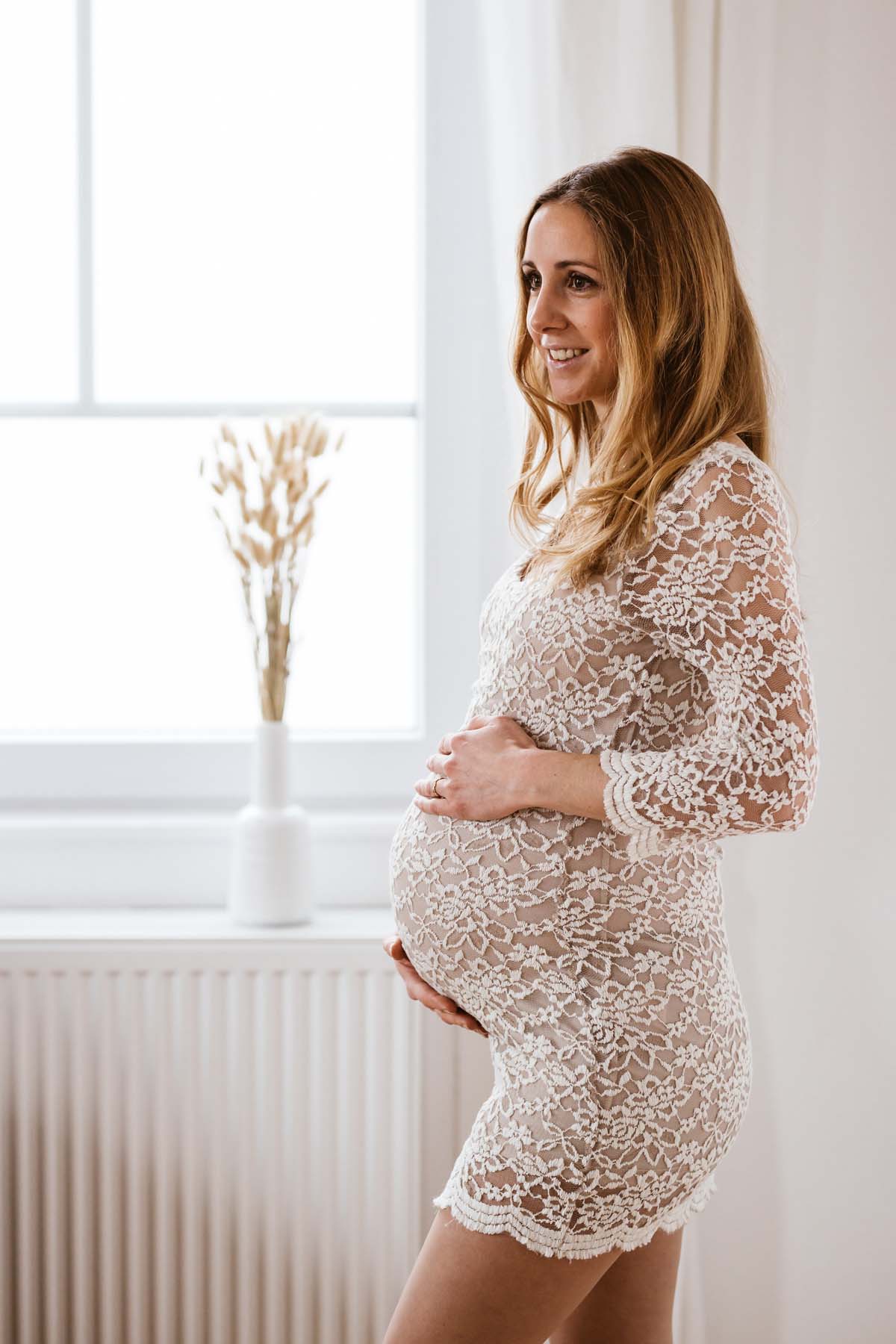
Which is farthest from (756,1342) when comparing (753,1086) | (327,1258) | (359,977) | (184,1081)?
(184,1081)

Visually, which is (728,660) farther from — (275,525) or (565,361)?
(275,525)

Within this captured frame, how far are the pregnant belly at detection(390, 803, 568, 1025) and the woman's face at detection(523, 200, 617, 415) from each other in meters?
0.42

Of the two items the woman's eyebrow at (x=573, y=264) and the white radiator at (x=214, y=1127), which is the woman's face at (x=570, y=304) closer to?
the woman's eyebrow at (x=573, y=264)

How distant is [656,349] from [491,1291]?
821mm

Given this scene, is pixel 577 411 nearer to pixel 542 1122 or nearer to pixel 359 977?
pixel 542 1122

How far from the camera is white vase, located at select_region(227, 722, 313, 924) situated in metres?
1.72

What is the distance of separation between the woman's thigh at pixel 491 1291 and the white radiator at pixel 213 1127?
0.63 meters

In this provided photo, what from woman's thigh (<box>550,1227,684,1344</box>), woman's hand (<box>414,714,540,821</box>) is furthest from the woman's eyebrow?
woman's thigh (<box>550,1227,684,1344</box>)

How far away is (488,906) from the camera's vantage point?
1.08 m

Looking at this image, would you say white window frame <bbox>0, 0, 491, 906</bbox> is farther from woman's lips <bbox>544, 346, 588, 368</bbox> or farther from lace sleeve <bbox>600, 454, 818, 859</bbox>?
lace sleeve <bbox>600, 454, 818, 859</bbox>

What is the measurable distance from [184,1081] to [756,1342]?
943 millimetres

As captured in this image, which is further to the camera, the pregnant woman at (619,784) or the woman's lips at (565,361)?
the woman's lips at (565,361)

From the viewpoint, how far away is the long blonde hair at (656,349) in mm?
1037

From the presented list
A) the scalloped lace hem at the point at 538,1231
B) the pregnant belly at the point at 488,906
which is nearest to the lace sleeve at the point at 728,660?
the pregnant belly at the point at 488,906
